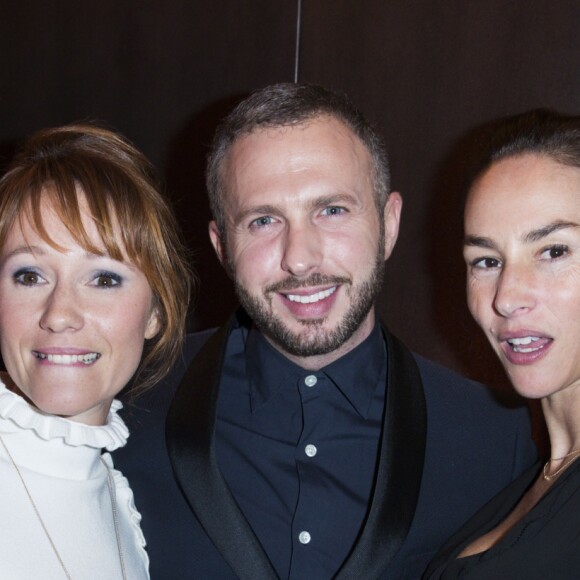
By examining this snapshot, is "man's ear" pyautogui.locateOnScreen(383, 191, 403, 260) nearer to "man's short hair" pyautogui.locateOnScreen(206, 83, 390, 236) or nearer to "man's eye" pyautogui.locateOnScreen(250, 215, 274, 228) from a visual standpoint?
"man's short hair" pyautogui.locateOnScreen(206, 83, 390, 236)

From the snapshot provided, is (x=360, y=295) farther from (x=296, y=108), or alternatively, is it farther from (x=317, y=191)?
(x=296, y=108)

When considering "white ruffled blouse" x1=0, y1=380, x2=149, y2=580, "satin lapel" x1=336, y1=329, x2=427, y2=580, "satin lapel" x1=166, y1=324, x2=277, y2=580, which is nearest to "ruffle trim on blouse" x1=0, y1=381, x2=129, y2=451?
"white ruffled blouse" x1=0, y1=380, x2=149, y2=580

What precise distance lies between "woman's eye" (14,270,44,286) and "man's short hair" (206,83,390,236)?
1.79ft

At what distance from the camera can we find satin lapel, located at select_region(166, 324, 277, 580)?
1.72 m

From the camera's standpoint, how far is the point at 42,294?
5.29 feet

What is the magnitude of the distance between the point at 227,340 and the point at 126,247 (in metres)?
0.49

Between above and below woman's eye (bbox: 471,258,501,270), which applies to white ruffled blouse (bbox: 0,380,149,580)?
below

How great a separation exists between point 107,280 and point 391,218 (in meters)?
0.78

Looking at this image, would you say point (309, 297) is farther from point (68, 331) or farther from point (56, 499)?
point (56, 499)

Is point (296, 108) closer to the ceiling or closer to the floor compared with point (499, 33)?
closer to the floor

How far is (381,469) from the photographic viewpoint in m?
1.82

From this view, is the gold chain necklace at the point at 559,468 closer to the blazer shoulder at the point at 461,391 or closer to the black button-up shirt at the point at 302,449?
the blazer shoulder at the point at 461,391

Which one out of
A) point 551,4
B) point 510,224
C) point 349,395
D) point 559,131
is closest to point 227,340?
point 349,395

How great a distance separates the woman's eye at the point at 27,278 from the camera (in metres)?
1.62
